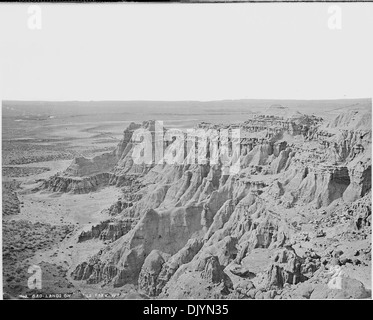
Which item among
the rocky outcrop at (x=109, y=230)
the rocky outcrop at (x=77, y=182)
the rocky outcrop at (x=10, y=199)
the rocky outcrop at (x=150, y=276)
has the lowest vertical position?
the rocky outcrop at (x=150, y=276)

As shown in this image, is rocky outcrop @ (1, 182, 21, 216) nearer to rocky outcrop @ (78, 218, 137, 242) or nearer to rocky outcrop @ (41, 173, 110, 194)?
rocky outcrop @ (41, 173, 110, 194)

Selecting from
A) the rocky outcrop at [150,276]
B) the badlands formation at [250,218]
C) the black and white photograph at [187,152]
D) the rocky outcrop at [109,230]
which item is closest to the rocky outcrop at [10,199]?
the black and white photograph at [187,152]

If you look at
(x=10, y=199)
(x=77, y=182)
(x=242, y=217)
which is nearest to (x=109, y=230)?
(x=77, y=182)

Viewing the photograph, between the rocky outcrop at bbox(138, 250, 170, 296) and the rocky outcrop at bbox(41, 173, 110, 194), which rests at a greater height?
the rocky outcrop at bbox(41, 173, 110, 194)

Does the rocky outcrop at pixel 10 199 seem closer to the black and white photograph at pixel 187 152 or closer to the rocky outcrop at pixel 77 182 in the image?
the black and white photograph at pixel 187 152

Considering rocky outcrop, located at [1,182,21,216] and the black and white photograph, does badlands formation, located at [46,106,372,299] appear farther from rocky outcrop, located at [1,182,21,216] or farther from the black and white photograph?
rocky outcrop, located at [1,182,21,216]

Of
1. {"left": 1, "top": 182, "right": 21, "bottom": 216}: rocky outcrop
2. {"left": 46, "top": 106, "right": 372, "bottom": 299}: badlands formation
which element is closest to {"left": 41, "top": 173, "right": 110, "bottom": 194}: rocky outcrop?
{"left": 46, "top": 106, "right": 372, "bottom": 299}: badlands formation

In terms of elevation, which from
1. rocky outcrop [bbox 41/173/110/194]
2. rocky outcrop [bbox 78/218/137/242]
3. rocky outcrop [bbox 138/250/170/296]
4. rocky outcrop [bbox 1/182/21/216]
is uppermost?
rocky outcrop [bbox 41/173/110/194]

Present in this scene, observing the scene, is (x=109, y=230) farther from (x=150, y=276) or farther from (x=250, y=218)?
(x=250, y=218)
